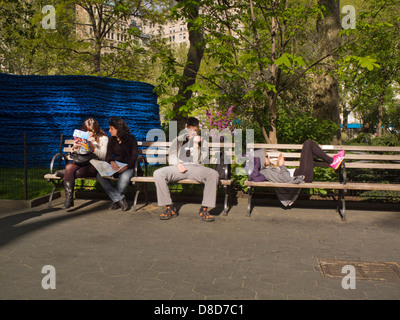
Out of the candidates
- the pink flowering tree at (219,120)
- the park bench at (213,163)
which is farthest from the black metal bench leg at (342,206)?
the pink flowering tree at (219,120)

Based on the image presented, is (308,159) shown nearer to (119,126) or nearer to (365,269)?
(365,269)

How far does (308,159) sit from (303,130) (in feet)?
8.44

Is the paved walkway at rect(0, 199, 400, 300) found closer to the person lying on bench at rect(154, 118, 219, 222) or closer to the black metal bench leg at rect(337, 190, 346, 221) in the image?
the black metal bench leg at rect(337, 190, 346, 221)

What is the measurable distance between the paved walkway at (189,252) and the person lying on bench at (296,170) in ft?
1.09

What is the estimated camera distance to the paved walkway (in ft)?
12.6

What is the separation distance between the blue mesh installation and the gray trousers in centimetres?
629

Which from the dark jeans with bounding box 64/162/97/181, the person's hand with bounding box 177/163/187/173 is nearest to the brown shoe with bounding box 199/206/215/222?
the person's hand with bounding box 177/163/187/173

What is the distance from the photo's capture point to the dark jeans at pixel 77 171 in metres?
7.59

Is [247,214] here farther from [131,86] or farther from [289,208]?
[131,86]

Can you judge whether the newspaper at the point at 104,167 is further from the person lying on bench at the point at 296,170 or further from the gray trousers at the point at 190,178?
the person lying on bench at the point at 296,170

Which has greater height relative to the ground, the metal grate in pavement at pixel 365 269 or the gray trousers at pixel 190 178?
the gray trousers at pixel 190 178

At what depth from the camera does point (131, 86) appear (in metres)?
13.3

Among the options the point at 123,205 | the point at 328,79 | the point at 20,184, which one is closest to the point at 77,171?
the point at 123,205
